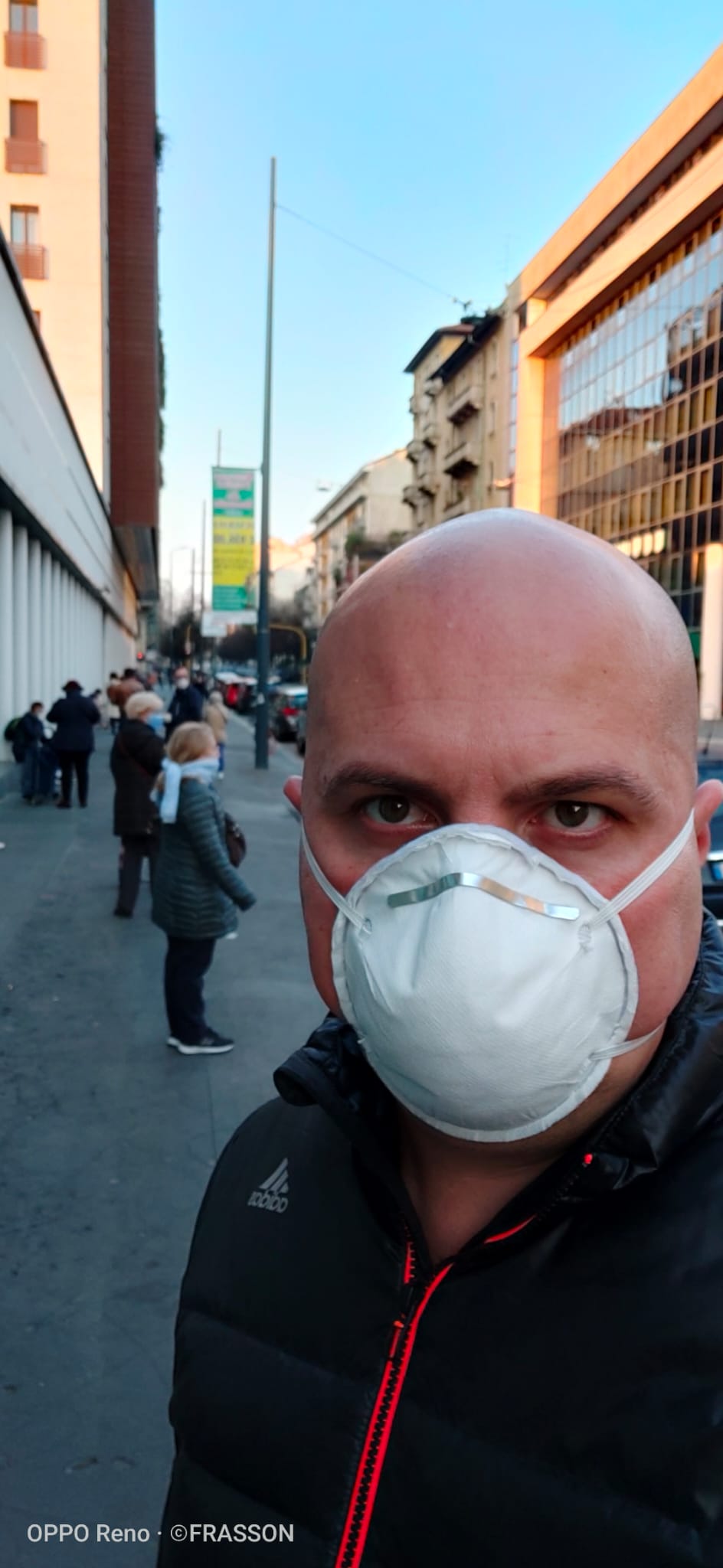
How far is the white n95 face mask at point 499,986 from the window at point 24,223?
31249mm

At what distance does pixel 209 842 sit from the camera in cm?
606

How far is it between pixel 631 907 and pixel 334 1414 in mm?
618

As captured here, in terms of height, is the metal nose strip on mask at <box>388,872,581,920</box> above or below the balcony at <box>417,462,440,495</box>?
below

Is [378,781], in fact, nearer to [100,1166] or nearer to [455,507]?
[100,1166]

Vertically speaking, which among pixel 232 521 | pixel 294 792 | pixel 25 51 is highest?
pixel 25 51

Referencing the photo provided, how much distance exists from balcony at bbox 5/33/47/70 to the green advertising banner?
481 inches

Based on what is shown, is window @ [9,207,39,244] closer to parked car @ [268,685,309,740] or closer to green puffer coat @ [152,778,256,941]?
parked car @ [268,685,309,740]

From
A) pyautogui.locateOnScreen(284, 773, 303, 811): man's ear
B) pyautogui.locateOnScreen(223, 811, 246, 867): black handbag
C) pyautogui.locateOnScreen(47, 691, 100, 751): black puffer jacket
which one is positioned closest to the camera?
pyautogui.locateOnScreen(284, 773, 303, 811): man's ear

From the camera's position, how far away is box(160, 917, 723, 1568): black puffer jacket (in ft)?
3.53

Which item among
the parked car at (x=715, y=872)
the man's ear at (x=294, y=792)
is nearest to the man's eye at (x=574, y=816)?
the man's ear at (x=294, y=792)

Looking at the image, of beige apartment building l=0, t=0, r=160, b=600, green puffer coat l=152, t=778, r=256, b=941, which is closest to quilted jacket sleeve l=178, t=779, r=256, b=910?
green puffer coat l=152, t=778, r=256, b=941

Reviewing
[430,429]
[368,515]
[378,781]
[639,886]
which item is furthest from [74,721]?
[368,515]

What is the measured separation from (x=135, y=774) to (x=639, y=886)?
8.43 metres

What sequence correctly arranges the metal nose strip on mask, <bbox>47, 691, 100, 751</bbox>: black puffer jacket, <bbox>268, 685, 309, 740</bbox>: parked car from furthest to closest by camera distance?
<bbox>268, 685, 309, 740</bbox>: parked car, <bbox>47, 691, 100, 751</bbox>: black puffer jacket, the metal nose strip on mask
